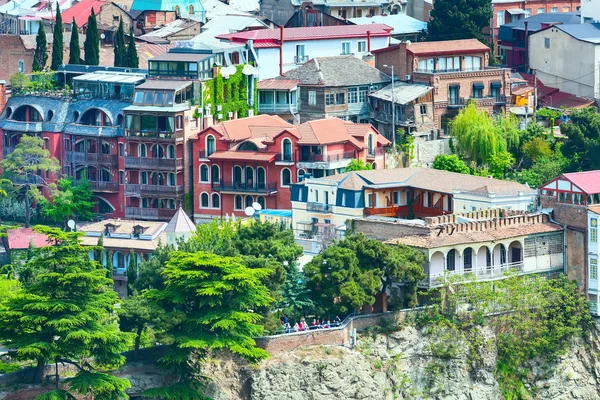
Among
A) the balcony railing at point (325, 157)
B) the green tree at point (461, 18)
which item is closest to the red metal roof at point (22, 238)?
the balcony railing at point (325, 157)

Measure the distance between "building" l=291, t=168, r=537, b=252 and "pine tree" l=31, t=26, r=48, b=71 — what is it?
35925mm

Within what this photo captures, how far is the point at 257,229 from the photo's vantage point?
132 metres

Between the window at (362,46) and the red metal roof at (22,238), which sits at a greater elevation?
the window at (362,46)

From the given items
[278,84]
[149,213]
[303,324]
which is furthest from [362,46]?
[303,324]

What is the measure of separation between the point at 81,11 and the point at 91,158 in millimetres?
31572

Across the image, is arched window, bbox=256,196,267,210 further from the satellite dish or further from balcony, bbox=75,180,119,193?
balcony, bbox=75,180,119,193

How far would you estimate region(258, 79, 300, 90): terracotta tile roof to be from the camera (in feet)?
524

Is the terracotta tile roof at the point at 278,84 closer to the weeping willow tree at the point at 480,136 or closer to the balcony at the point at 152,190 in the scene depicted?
the balcony at the point at 152,190

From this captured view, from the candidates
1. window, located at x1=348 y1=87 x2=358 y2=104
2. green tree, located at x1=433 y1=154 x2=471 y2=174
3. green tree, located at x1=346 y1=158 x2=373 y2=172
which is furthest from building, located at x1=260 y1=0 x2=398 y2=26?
green tree, located at x1=346 y1=158 x2=373 y2=172

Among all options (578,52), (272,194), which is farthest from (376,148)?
(578,52)

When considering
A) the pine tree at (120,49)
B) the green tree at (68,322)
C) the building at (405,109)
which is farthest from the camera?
the pine tree at (120,49)

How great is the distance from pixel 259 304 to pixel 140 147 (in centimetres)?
3486

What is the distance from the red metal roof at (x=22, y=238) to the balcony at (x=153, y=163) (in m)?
8.47

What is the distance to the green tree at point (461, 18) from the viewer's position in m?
171
